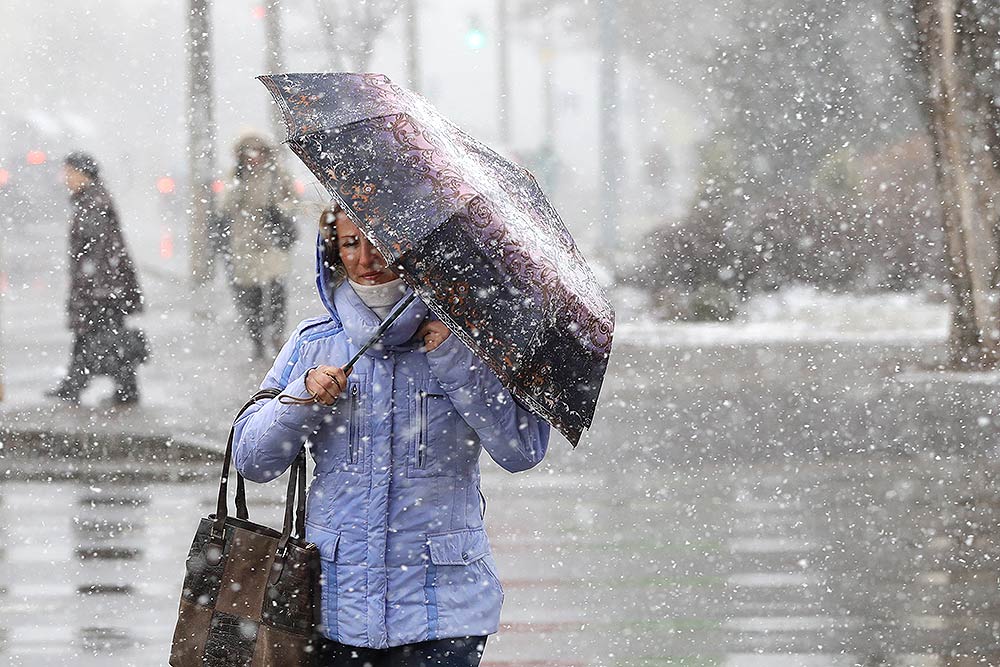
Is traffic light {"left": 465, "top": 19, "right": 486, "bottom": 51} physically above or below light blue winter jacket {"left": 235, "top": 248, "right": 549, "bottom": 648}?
below

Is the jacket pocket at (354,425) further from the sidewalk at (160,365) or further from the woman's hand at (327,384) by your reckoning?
the sidewalk at (160,365)

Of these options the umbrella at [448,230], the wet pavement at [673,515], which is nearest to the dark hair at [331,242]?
the umbrella at [448,230]

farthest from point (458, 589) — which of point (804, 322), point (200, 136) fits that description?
point (200, 136)

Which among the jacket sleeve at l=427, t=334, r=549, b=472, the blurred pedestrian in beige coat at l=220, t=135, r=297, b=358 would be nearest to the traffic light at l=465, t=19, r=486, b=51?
the blurred pedestrian in beige coat at l=220, t=135, r=297, b=358

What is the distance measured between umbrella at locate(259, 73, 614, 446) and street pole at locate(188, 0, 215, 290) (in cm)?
1447

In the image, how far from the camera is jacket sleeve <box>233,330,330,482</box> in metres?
2.99

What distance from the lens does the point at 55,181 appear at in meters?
35.8

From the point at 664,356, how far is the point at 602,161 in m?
9.25

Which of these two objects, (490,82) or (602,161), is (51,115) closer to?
(490,82)

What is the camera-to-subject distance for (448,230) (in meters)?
2.85

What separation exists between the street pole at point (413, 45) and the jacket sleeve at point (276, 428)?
21.0 meters

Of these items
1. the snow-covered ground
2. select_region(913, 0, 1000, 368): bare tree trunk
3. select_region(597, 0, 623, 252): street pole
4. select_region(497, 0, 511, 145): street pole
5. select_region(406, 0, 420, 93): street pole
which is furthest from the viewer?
select_region(497, 0, 511, 145): street pole

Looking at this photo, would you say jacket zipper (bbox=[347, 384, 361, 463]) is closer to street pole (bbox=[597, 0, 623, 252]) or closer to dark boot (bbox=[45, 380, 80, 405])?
dark boot (bbox=[45, 380, 80, 405])

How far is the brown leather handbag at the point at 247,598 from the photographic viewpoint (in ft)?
9.70
